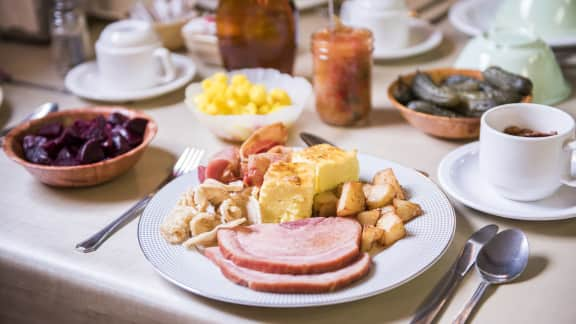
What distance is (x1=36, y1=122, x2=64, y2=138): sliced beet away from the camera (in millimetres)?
1146

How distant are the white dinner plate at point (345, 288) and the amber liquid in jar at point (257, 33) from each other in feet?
1.76

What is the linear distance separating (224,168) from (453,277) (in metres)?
0.39

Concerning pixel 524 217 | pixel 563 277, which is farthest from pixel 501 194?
pixel 563 277

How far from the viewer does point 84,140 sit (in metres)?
1.13

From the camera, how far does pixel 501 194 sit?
1.00 metres

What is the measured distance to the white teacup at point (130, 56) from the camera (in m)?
1.44

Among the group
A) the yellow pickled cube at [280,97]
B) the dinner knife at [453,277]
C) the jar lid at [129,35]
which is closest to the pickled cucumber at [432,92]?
the yellow pickled cube at [280,97]

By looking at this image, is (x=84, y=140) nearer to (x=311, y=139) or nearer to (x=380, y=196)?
(x=311, y=139)

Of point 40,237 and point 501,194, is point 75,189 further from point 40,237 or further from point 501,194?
point 501,194

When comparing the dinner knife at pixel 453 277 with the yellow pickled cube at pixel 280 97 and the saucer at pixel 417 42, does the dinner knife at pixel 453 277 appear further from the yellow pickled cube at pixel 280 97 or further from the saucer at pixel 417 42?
the saucer at pixel 417 42

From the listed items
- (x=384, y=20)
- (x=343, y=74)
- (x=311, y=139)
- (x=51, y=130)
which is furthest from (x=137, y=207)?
(x=384, y=20)

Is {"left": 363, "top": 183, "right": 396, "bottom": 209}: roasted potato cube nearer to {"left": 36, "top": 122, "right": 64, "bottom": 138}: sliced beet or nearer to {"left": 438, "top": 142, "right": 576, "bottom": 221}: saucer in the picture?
{"left": 438, "top": 142, "right": 576, "bottom": 221}: saucer

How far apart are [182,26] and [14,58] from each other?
45cm

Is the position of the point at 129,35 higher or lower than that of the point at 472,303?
higher
